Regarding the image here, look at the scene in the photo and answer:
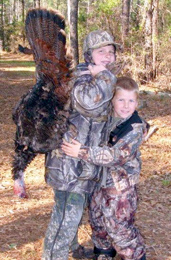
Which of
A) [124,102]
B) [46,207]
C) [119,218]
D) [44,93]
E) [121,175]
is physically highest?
[44,93]

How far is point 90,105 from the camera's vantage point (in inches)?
116

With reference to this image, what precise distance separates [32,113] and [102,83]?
22.6 inches

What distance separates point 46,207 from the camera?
5398 millimetres

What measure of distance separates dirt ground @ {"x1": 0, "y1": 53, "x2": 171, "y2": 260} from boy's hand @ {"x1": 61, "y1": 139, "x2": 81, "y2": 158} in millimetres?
1580

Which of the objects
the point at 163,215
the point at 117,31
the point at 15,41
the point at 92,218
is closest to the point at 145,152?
the point at 163,215

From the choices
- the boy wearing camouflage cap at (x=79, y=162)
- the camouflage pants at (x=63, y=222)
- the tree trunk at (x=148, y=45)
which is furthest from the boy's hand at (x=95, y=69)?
the tree trunk at (x=148, y=45)

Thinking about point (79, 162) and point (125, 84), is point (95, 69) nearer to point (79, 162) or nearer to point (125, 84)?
point (125, 84)

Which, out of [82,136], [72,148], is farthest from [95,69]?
[72,148]

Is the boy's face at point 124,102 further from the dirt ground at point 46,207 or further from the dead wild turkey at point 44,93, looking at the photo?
the dirt ground at point 46,207

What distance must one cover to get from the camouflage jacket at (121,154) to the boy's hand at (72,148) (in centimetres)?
4

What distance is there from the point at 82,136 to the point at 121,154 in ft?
1.15

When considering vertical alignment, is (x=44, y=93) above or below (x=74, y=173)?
above

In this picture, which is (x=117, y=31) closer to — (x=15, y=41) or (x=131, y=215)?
(x=131, y=215)

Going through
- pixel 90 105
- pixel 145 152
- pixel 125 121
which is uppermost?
pixel 90 105
